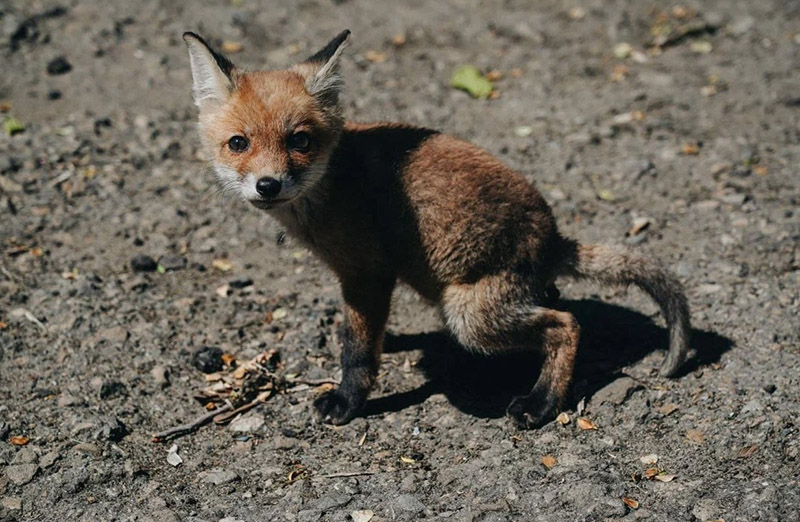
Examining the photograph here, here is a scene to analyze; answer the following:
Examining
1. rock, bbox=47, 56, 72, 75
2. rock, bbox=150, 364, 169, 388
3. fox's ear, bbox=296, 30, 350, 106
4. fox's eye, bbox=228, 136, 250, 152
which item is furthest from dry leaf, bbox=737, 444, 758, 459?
rock, bbox=47, 56, 72, 75

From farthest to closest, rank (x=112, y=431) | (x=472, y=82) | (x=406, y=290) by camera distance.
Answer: (x=472, y=82), (x=406, y=290), (x=112, y=431)

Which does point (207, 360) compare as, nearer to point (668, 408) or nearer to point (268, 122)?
point (268, 122)

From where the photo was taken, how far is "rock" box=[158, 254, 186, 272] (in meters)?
6.67

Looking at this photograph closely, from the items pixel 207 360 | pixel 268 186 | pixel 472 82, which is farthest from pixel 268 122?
pixel 472 82

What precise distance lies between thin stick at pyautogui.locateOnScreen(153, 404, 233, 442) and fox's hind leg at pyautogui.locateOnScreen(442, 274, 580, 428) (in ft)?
5.15

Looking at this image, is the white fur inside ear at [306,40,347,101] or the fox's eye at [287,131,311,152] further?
the white fur inside ear at [306,40,347,101]

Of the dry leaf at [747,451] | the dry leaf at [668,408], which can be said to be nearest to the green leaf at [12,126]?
the dry leaf at [668,408]

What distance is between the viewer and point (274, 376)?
5.64 m

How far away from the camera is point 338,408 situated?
5301 mm

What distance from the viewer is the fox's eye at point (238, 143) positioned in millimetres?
4914

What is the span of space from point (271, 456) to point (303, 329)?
125cm

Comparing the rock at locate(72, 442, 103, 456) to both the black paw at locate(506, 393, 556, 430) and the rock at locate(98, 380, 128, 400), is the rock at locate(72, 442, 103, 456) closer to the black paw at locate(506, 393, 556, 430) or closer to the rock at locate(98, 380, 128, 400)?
the rock at locate(98, 380, 128, 400)

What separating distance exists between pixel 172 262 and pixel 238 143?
2.09m

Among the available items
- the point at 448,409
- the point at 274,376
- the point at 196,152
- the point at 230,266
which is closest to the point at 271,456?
the point at 274,376
